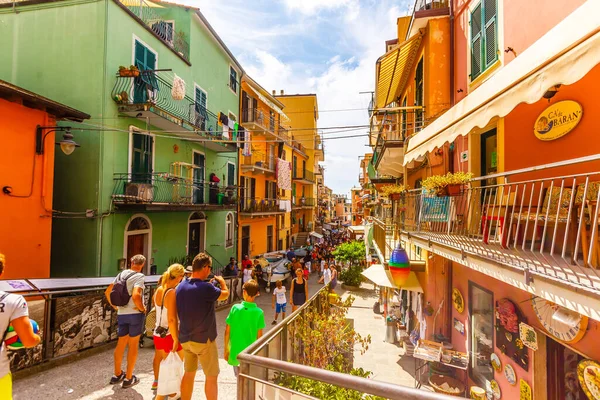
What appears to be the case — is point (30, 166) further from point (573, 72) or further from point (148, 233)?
point (573, 72)

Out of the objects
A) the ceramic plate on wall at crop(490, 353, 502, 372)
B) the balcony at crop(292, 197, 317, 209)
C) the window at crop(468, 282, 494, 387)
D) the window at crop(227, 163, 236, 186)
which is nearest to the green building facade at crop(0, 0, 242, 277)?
the window at crop(227, 163, 236, 186)

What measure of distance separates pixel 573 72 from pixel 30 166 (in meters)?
11.4

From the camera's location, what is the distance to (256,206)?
21.8m

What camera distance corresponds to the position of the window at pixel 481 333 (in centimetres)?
571

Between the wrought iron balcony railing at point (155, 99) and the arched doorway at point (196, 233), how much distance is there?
4899 mm

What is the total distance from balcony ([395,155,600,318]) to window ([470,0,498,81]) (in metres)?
2.56

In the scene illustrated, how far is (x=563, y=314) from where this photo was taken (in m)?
3.67

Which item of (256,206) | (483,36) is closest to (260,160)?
(256,206)

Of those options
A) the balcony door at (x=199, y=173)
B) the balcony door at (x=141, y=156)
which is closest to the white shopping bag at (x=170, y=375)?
the balcony door at (x=141, y=156)

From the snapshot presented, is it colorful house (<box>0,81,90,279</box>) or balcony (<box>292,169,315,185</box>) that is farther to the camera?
balcony (<box>292,169,315,185</box>)

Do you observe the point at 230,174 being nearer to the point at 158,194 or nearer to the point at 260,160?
the point at 260,160

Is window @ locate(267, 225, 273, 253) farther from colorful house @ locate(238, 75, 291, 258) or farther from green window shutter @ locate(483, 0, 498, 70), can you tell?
green window shutter @ locate(483, 0, 498, 70)

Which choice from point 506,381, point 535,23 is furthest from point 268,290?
point 535,23

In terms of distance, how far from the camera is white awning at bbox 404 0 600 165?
→ 7.57ft
